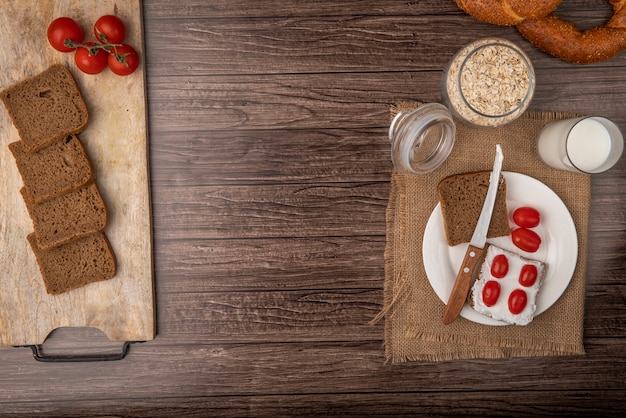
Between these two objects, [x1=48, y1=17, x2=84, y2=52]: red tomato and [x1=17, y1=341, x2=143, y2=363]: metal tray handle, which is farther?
[x1=17, y1=341, x2=143, y2=363]: metal tray handle

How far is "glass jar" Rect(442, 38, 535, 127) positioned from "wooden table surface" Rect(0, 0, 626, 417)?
0.47ft

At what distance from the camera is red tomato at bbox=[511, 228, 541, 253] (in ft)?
3.95

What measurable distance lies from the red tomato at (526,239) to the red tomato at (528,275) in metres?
0.04

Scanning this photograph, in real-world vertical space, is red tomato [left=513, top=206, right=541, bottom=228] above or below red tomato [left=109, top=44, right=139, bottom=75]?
below

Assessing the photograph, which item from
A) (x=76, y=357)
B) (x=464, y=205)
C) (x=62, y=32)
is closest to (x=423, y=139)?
(x=464, y=205)

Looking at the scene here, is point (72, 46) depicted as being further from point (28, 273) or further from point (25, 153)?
point (28, 273)

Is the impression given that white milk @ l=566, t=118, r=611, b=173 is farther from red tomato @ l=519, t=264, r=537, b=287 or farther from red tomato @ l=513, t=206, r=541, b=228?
red tomato @ l=519, t=264, r=537, b=287

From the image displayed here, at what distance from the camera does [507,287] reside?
4.00 ft

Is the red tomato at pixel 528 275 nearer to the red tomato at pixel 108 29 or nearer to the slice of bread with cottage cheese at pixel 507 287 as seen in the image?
the slice of bread with cottage cheese at pixel 507 287

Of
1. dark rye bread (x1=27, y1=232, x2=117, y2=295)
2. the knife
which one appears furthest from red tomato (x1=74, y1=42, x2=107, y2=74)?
the knife

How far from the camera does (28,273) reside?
127 centimetres

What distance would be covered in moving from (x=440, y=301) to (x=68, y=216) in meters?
0.94

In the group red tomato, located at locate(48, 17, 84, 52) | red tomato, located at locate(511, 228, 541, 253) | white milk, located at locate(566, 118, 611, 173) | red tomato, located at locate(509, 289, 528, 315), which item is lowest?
red tomato, located at locate(509, 289, 528, 315)

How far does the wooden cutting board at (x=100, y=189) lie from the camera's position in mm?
1220
